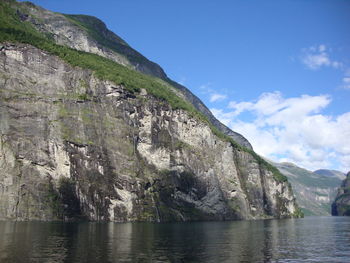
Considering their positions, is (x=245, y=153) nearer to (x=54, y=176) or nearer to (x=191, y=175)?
(x=191, y=175)

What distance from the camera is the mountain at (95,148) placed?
3947 inches

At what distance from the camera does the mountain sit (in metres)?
100

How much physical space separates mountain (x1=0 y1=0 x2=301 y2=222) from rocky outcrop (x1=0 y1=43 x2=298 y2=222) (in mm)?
284

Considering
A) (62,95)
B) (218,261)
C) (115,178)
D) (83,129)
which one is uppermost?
(62,95)

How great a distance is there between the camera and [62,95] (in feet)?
390

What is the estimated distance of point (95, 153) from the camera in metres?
113

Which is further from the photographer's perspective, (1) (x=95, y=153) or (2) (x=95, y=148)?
(2) (x=95, y=148)

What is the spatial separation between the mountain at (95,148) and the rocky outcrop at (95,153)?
28 cm

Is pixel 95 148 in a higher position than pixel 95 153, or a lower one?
higher

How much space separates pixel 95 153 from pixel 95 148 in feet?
5.58

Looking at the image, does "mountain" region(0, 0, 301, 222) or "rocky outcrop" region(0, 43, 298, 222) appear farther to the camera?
"mountain" region(0, 0, 301, 222)

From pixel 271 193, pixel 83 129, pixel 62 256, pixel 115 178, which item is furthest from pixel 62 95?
pixel 271 193

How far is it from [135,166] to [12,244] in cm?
7646

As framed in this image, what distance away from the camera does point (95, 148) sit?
113438 millimetres
